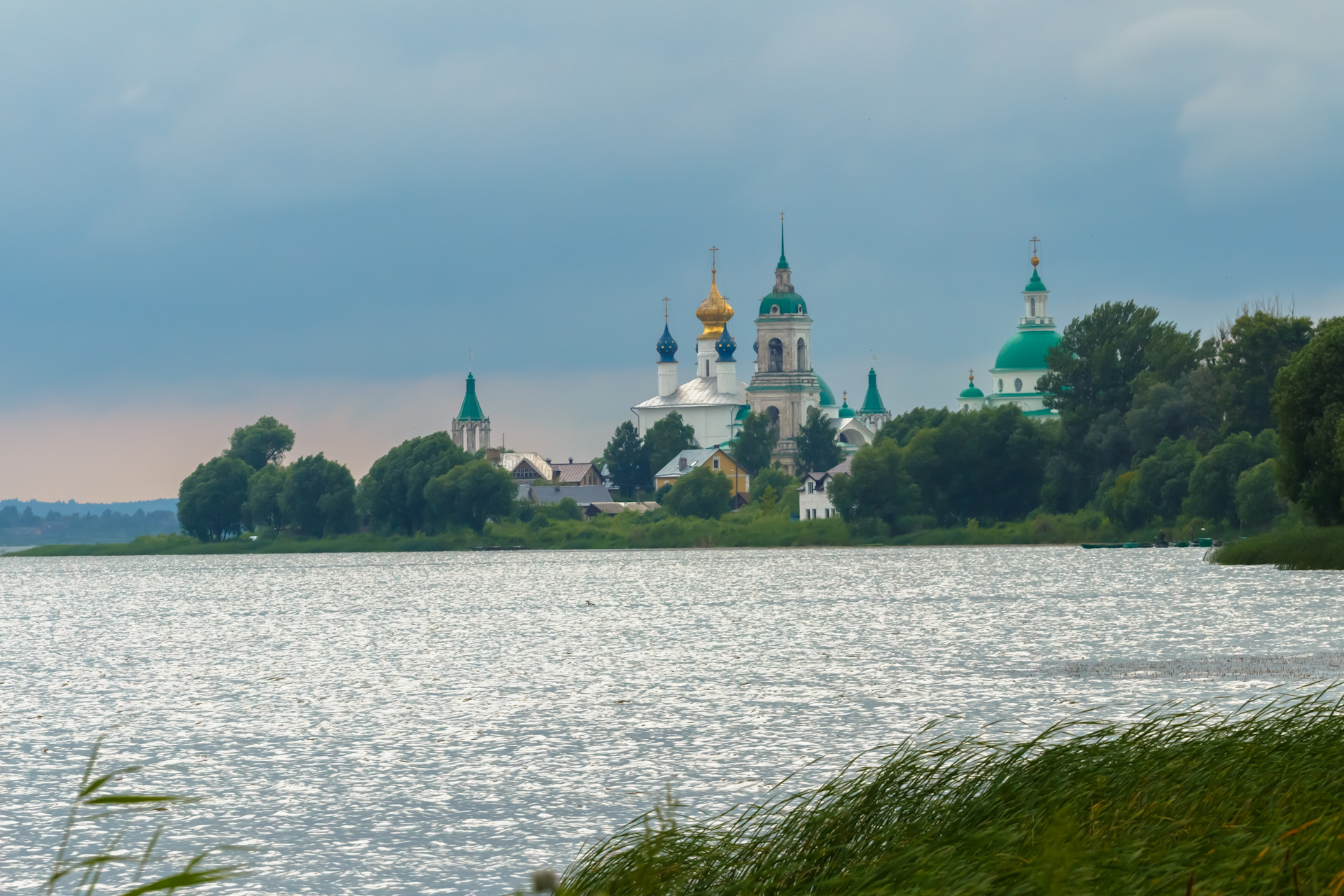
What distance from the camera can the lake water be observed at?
16453 mm

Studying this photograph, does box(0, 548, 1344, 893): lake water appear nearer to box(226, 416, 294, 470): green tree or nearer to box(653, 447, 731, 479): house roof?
box(226, 416, 294, 470): green tree

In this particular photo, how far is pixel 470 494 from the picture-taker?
386 feet

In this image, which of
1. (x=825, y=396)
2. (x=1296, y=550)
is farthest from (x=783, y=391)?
(x=1296, y=550)

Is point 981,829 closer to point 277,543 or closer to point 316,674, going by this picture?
point 316,674

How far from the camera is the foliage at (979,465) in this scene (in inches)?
Answer: 3979

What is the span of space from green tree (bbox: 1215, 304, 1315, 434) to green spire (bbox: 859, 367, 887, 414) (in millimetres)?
107538

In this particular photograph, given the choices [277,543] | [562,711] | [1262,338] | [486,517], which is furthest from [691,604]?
[277,543]

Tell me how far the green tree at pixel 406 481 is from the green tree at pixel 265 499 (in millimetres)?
6668

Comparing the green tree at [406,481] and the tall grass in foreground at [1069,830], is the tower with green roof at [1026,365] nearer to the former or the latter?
the green tree at [406,481]

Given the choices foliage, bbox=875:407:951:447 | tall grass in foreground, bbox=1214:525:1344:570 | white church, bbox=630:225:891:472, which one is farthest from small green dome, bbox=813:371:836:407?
tall grass in foreground, bbox=1214:525:1344:570

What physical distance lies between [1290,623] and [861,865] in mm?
31661

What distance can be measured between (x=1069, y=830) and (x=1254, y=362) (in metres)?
81.3

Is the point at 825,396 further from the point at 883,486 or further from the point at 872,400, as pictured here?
the point at 883,486

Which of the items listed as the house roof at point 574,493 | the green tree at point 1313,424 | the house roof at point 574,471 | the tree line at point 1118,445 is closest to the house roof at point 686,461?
the house roof at point 574,493
